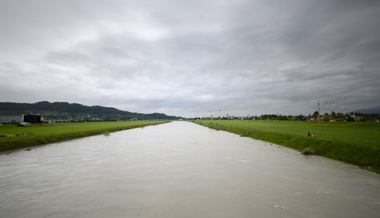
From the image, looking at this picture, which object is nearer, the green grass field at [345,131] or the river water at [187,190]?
the river water at [187,190]

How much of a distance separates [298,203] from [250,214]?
89.8 inches

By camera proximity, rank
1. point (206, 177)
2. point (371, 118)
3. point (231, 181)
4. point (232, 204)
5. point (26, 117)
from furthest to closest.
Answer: point (26, 117), point (371, 118), point (206, 177), point (231, 181), point (232, 204)

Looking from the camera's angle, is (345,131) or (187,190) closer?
(187,190)

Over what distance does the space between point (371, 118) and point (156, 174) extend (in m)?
122

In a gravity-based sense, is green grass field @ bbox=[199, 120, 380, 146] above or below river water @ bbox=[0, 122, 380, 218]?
above

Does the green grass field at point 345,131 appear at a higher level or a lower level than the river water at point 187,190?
higher

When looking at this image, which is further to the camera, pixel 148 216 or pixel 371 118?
pixel 371 118

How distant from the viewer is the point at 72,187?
934cm

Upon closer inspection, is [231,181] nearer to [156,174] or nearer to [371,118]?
[156,174]

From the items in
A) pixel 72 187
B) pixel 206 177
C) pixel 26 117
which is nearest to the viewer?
pixel 72 187

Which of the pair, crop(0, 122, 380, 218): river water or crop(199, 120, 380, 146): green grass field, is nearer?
crop(0, 122, 380, 218): river water

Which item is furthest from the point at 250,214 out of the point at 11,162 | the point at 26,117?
the point at 26,117

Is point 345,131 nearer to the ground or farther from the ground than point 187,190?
farther from the ground

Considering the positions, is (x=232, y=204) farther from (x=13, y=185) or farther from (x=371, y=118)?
(x=371, y=118)
